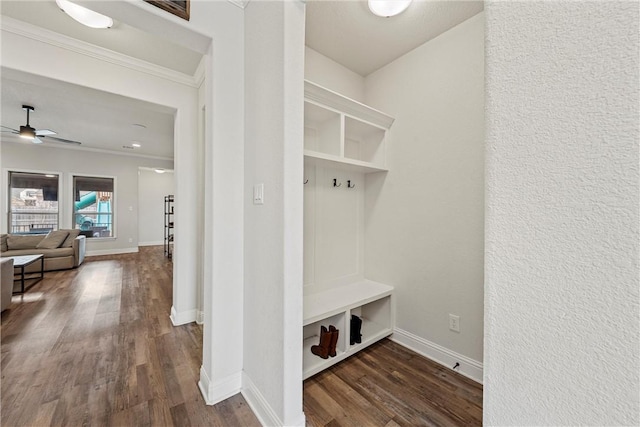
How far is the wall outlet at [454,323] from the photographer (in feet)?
6.42

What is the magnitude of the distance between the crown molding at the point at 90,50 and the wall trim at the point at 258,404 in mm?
2859

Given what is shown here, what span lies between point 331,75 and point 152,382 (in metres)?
2.87

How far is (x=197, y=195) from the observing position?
2807mm

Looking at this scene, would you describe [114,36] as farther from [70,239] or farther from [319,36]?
[70,239]

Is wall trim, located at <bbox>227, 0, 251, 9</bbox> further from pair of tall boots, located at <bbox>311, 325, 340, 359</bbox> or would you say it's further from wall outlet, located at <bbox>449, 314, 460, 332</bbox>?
wall outlet, located at <bbox>449, 314, 460, 332</bbox>

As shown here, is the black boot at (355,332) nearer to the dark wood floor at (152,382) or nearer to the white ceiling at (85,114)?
the dark wood floor at (152,382)

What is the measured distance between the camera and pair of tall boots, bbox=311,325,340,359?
75.7 inches

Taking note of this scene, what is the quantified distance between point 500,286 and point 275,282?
3.38 ft

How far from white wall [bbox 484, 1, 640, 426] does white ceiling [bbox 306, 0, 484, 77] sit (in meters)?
1.64

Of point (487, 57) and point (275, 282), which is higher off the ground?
point (487, 57)

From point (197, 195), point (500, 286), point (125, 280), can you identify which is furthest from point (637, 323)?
point (125, 280)

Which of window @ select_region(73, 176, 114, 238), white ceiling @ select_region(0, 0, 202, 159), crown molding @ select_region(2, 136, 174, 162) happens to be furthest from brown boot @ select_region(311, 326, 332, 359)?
window @ select_region(73, 176, 114, 238)

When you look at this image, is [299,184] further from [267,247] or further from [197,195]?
[197,195]

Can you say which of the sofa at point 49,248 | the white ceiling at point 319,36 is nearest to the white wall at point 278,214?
the white ceiling at point 319,36
